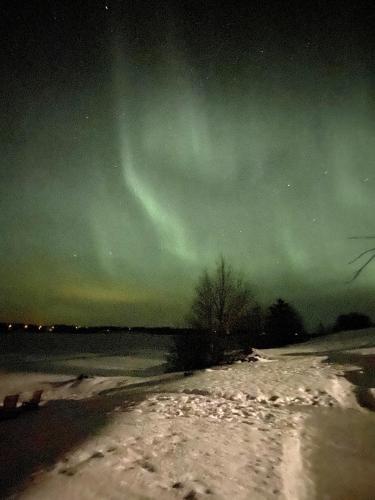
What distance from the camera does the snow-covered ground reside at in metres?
5.71

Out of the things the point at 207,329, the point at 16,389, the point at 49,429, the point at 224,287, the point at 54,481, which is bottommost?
the point at 54,481

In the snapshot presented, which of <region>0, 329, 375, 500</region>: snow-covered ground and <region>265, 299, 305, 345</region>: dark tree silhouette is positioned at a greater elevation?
<region>265, 299, 305, 345</region>: dark tree silhouette

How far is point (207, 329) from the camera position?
32.4 m

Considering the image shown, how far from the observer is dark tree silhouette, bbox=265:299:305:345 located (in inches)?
2394

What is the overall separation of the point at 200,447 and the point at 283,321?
59494 mm

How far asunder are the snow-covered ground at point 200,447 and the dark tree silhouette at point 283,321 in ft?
157

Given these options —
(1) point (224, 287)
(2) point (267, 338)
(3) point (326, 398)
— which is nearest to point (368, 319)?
(2) point (267, 338)

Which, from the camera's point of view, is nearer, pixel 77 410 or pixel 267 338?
pixel 77 410

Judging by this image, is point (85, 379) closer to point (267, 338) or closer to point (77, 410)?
point (77, 410)

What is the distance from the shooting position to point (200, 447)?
725 centimetres

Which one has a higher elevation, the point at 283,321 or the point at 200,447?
the point at 283,321

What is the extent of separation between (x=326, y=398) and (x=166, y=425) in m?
5.62

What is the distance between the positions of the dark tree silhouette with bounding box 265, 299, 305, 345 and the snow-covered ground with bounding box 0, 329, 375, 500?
47.8 meters

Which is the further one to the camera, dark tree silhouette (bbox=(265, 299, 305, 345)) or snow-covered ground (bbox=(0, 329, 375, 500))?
dark tree silhouette (bbox=(265, 299, 305, 345))
